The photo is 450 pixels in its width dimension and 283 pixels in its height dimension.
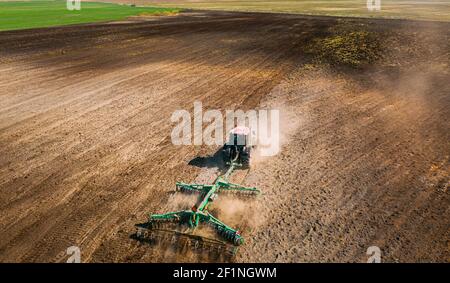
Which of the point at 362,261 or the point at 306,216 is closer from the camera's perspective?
the point at 362,261

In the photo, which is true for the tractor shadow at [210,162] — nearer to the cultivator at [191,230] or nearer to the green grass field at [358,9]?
the cultivator at [191,230]

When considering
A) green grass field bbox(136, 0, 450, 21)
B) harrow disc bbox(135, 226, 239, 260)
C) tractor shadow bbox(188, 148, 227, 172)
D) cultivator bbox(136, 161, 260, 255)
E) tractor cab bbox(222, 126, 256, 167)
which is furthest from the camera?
green grass field bbox(136, 0, 450, 21)

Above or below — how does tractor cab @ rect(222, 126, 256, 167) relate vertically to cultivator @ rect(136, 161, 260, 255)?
above

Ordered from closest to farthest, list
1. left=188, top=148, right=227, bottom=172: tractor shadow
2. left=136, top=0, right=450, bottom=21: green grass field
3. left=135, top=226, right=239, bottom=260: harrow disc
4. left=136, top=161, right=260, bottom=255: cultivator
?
left=135, top=226, right=239, bottom=260: harrow disc < left=136, top=161, right=260, bottom=255: cultivator < left=188, top=148, right=227, bottom=172: tractor shadow < left=136, top=0, right=450, bottom=21: green grass field

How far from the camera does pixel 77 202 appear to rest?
8.19 meters

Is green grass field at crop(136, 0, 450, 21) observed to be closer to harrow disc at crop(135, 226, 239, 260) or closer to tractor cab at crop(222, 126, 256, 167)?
tractor cab at crop(222, 126, 256, 167)

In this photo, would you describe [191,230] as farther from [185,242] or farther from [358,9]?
[358,9]

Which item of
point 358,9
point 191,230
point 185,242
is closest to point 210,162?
point 191,230

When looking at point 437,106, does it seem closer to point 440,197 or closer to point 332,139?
point 332,139

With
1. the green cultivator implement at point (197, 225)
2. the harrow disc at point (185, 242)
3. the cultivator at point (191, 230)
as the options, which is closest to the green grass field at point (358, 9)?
the green cultivator implement at point (197, 225)

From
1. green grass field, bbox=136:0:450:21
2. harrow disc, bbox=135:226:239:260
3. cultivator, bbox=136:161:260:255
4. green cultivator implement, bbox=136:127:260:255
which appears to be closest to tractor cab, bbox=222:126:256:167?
green cultivator implement, bbox=136:127:260:255
